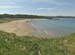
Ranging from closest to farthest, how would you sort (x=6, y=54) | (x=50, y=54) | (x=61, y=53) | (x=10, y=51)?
(x=6, y=54), (x=10, y=51), (x=50, y=54), (x=61, y=53)

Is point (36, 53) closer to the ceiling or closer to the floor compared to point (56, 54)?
closer to the ceiling

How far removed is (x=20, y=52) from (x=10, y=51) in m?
0.68

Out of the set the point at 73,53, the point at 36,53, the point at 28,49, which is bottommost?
the point at 73,53

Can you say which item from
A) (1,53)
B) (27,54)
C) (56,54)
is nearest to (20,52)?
(27,54)

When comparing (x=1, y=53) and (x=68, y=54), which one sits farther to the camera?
(x=68, y=54)

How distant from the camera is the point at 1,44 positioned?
15.2 metres

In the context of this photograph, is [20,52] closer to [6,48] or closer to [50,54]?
[6,48]

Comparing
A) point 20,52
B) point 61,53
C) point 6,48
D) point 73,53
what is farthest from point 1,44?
point 73,53

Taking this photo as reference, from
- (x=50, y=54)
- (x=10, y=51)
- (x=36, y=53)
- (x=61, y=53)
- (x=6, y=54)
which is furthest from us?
(x=61, y=53)

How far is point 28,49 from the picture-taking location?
15.2 meters

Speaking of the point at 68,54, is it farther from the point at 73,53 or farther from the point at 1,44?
the point at 1,44

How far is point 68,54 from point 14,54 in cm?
448

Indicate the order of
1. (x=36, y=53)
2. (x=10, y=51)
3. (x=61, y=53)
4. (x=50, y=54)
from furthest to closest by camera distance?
(x=61, y=53)
(x=50, y=54)
(x=10, y=51)
(x=36, y=53)

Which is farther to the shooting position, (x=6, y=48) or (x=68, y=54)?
(x=68, y=54)
